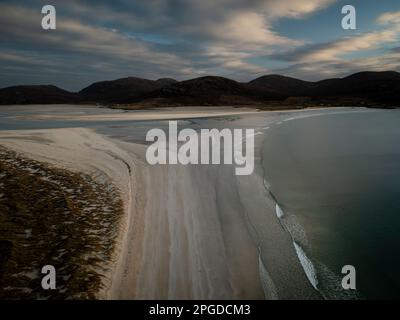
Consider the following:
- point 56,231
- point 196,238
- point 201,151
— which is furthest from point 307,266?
point 201,151

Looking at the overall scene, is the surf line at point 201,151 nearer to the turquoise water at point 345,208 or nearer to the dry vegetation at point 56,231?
the turquoise water at point 345,208

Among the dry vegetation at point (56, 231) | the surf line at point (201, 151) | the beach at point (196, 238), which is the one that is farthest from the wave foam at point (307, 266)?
the surf line at point (201, 151)

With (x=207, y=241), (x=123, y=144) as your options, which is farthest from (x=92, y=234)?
(x=123, y=144)

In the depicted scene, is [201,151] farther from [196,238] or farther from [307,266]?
[307,266]

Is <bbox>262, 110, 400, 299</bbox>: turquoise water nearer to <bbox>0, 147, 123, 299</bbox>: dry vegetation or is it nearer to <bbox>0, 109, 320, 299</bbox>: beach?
<bbox>0, 109, 320, 299</bbox>: beach
